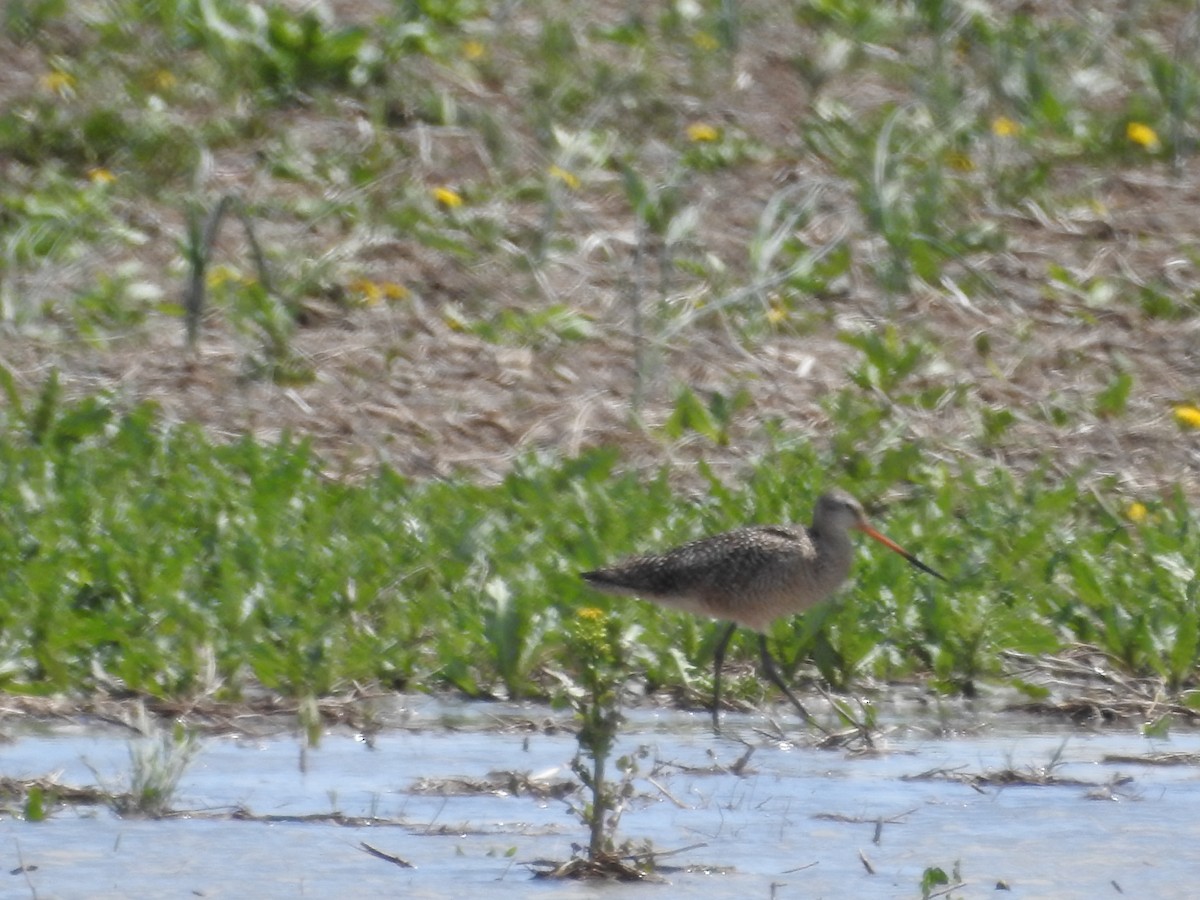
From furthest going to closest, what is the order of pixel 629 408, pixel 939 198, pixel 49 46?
pixel 49 46 < pixel 939 198 < pixel 629 408

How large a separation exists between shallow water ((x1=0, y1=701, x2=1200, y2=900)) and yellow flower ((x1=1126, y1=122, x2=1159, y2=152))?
676 centimetres

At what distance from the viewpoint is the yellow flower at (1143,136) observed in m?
12.9

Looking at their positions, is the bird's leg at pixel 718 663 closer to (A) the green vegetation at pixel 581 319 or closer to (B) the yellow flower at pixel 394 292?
(A) the green vegetation at pixel 581 319

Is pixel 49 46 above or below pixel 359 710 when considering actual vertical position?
above

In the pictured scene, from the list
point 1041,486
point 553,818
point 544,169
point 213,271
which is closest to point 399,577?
point 553,818

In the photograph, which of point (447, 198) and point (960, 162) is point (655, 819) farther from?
point (960, 162)

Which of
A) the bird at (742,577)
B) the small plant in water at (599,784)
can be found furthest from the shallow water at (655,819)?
the bird at (742,577)

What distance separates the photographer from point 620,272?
11.5 m

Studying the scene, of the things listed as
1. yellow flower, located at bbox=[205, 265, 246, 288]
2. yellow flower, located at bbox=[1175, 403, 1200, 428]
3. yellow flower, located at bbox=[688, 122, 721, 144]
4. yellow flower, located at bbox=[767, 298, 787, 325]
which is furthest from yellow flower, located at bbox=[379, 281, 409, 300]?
yellow flower, located at bbox=[1175, 403, 1200, 428]

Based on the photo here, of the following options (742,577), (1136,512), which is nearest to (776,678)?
(742,577)

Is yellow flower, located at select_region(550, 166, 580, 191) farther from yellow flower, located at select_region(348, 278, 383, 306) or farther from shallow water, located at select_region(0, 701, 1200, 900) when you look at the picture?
shallow water, located at select_region(0, 701, 1200, 900)

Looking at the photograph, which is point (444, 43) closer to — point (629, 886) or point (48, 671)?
point (48, 671)

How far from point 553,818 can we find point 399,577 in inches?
91.7

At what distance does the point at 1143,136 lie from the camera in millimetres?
12891
